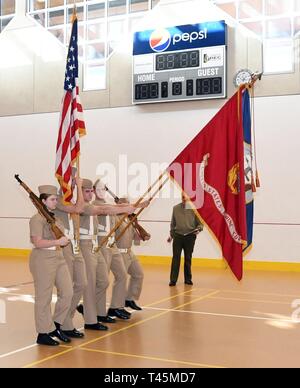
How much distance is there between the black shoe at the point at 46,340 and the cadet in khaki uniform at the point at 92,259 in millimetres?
786

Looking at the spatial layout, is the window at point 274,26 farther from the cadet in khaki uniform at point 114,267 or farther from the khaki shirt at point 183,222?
the cadet in khaki uniform at point 114,267

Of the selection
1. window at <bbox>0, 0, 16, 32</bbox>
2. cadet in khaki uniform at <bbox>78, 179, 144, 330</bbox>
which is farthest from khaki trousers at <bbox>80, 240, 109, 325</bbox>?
window at <bbox>0, 0, 16, 32</bbox>

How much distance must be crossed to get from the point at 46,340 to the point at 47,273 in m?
0.72

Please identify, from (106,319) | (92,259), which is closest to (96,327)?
(106,319)

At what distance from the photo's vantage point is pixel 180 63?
1436cm

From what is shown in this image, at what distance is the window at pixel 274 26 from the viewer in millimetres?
13375

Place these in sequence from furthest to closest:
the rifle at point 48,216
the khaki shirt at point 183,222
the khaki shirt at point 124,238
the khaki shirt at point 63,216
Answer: the khaki shirt at point 183,222 < the khaki shirt at point 124,238 < the khaki shirt at point 63,216 < the rifle at point 48,216

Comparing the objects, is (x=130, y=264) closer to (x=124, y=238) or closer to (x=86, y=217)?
(x=124, y=238)

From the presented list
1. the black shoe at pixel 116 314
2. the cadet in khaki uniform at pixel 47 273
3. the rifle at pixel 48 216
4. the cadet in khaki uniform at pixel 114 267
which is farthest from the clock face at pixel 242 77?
the rifle at pixel 48 216

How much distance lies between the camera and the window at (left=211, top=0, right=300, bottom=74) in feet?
43.9

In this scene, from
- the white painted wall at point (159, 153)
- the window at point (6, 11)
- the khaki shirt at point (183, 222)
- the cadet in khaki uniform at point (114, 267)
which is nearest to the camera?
the cadet in khaki uniform at point (114, 267)

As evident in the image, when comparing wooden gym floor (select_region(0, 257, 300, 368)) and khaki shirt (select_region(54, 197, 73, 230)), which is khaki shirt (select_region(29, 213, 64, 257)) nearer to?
khaki shirt (select_region(54, 197, 73, 230))
